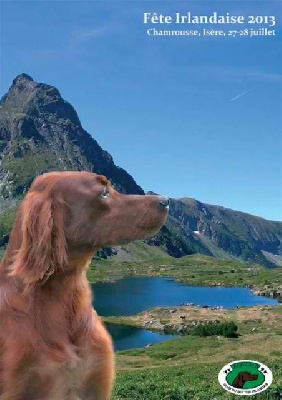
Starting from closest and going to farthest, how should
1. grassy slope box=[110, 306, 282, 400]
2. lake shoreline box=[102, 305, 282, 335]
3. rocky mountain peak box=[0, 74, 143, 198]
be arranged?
1. grassy slope box=[110, 306, 282, 400]
2. lake shoreline box=[102, 305, 282, 335]
3. rocky mountain peak box=[0, 74, 143, 198]

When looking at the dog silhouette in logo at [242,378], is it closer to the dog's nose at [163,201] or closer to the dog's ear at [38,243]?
the dog's nose at [163,201]


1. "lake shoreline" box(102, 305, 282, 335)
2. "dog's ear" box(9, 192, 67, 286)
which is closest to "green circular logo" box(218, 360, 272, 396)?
"dog's ear" box(9, 192, 67, 286)

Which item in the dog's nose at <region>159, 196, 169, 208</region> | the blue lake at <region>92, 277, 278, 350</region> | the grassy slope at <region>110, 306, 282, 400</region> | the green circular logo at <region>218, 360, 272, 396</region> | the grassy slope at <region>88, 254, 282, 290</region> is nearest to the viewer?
the dog's nose at <region>159, 196, 169, 208</region>

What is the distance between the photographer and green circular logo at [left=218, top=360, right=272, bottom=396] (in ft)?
→ 19.8

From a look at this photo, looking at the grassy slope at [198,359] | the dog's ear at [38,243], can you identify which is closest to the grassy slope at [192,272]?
the grassy slope at [198,359]

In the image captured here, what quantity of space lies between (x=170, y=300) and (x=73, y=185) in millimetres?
70724

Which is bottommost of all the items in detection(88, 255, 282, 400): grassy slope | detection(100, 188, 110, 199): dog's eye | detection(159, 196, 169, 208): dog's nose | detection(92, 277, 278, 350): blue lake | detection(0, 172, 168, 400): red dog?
detection(92, 277, 278, 350): blue lake

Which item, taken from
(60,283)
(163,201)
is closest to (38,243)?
(60,283)

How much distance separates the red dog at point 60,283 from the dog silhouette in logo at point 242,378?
3944mm

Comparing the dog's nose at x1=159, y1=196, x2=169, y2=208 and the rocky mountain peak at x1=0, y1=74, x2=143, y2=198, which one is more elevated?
the rocky mountain peak at x1=0, y1=74, x2=143, y2=198

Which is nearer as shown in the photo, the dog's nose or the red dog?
the red dog

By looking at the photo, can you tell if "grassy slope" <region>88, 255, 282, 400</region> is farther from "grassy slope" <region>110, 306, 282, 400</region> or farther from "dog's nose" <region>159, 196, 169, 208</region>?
"dog's nose" <region>159, 196, 169, 208</region>

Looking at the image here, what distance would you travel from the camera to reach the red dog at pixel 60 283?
87.1 inches

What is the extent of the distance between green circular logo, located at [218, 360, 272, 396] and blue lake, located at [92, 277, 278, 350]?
104 ft
